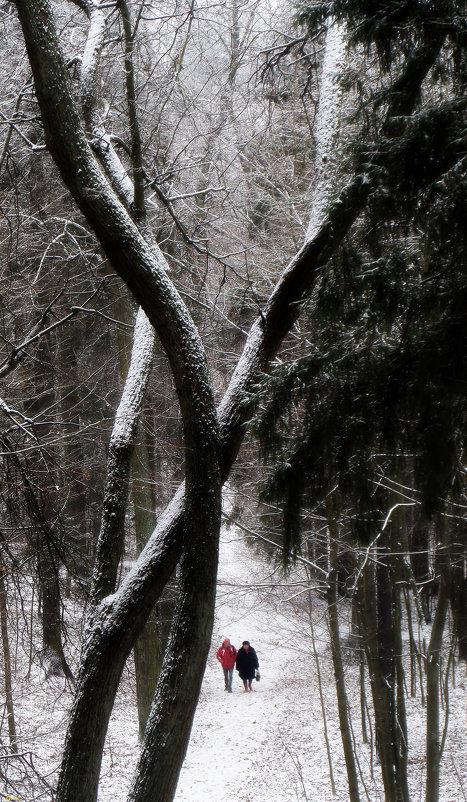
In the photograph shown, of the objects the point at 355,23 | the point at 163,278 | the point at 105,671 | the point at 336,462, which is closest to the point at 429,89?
the point at 355,23

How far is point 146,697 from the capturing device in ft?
28.6

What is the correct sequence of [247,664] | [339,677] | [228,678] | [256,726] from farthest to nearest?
[228,678] → [247,664] → [256,726] → [339,677]

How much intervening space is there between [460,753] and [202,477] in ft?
35.8

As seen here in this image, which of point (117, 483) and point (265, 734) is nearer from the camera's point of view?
point (117, 483)

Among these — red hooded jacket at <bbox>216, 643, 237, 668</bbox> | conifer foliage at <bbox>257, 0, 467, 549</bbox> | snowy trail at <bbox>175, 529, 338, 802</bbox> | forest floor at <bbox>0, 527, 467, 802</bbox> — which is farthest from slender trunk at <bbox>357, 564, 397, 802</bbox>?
red hooded jacket at <bbox>216, 643, 237, 668</bbox>

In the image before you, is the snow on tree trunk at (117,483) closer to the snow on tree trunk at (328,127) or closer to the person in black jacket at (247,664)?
the snow on tree trunk at (328,127)

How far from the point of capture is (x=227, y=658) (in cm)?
1461

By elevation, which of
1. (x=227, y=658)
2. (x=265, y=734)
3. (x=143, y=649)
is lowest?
(x=265, y=734)

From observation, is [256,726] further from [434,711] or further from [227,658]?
[434,711]

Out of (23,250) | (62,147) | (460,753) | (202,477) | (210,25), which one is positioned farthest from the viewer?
(460,753)

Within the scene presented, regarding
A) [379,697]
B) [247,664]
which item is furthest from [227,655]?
[379,697]

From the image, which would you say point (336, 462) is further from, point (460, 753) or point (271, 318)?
point (460, 753)

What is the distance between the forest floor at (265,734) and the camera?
372 inches

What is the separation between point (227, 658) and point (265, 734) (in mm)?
2820
